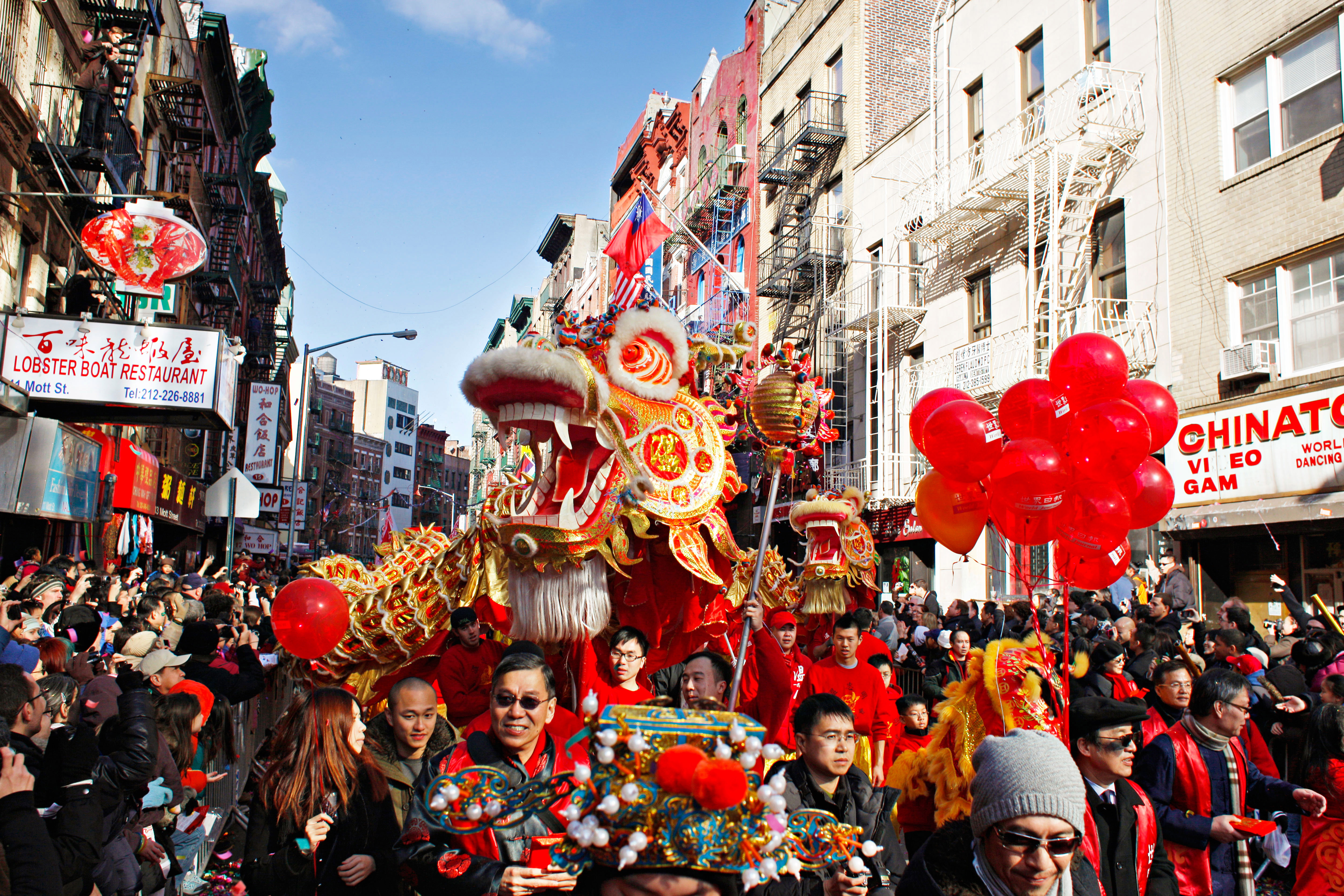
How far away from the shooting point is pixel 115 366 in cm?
1259

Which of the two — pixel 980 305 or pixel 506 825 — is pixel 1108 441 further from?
pixel 980 305

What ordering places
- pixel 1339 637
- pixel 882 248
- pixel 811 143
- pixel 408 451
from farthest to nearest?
pixel 408 451, pixel 811 143, pixel 882 248, pixel 1339 637

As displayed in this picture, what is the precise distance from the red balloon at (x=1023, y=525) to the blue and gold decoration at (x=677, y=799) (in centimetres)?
425

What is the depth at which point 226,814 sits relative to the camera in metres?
7.12

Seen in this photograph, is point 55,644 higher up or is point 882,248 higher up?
point 882,248

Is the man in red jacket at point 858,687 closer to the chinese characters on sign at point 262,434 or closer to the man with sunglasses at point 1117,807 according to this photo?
the man with sunglasses at point 1117,807

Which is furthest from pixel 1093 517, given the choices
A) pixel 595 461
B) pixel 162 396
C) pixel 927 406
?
pixel 162 396

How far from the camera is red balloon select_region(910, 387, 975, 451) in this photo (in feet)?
23.2

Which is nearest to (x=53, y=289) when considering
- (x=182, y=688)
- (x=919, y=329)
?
(x=182, y=688)

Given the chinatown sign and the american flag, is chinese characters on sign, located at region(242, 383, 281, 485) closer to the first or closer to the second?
the american flag

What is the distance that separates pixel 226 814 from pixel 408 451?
3496 inches

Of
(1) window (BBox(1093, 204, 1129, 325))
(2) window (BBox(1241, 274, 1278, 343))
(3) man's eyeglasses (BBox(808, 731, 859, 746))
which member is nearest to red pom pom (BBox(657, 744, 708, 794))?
(3) man's eyeglasses (BBox(808, 731, 859, 746))

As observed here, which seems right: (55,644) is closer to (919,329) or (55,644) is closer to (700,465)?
(700,465)

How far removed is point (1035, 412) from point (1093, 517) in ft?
2.43
